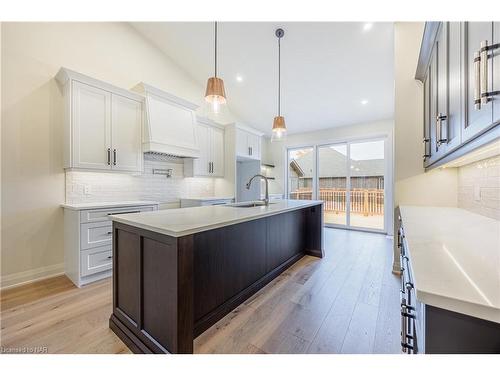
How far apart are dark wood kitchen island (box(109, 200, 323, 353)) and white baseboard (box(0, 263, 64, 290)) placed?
68.7 inches

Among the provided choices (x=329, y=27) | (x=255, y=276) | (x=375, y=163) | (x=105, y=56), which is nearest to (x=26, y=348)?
(x=255, y=276)

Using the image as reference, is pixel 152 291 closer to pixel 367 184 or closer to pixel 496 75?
pixel 496 75

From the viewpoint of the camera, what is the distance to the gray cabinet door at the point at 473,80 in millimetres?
835

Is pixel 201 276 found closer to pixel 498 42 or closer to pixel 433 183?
pixel 498 42

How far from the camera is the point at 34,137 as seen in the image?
263 cm

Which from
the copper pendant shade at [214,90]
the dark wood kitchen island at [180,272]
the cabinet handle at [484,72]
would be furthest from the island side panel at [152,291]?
the cabinet handle at [484,72]

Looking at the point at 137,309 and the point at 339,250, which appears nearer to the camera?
the point at 137,309

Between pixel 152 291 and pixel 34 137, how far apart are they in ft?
8.75

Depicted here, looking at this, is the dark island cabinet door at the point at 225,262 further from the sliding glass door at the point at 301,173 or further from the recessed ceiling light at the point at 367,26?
the sliding glass door at the point at 301,173

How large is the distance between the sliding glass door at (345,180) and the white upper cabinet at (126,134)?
419 cm

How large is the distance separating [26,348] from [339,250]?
12.3ft

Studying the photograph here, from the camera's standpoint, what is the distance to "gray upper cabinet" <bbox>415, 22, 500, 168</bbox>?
31.4 inches

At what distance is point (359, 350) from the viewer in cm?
146

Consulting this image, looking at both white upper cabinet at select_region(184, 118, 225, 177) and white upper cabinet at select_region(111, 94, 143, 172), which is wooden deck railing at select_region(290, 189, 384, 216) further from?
white upper cabinet at select_region(111, 94, 143, 172)
